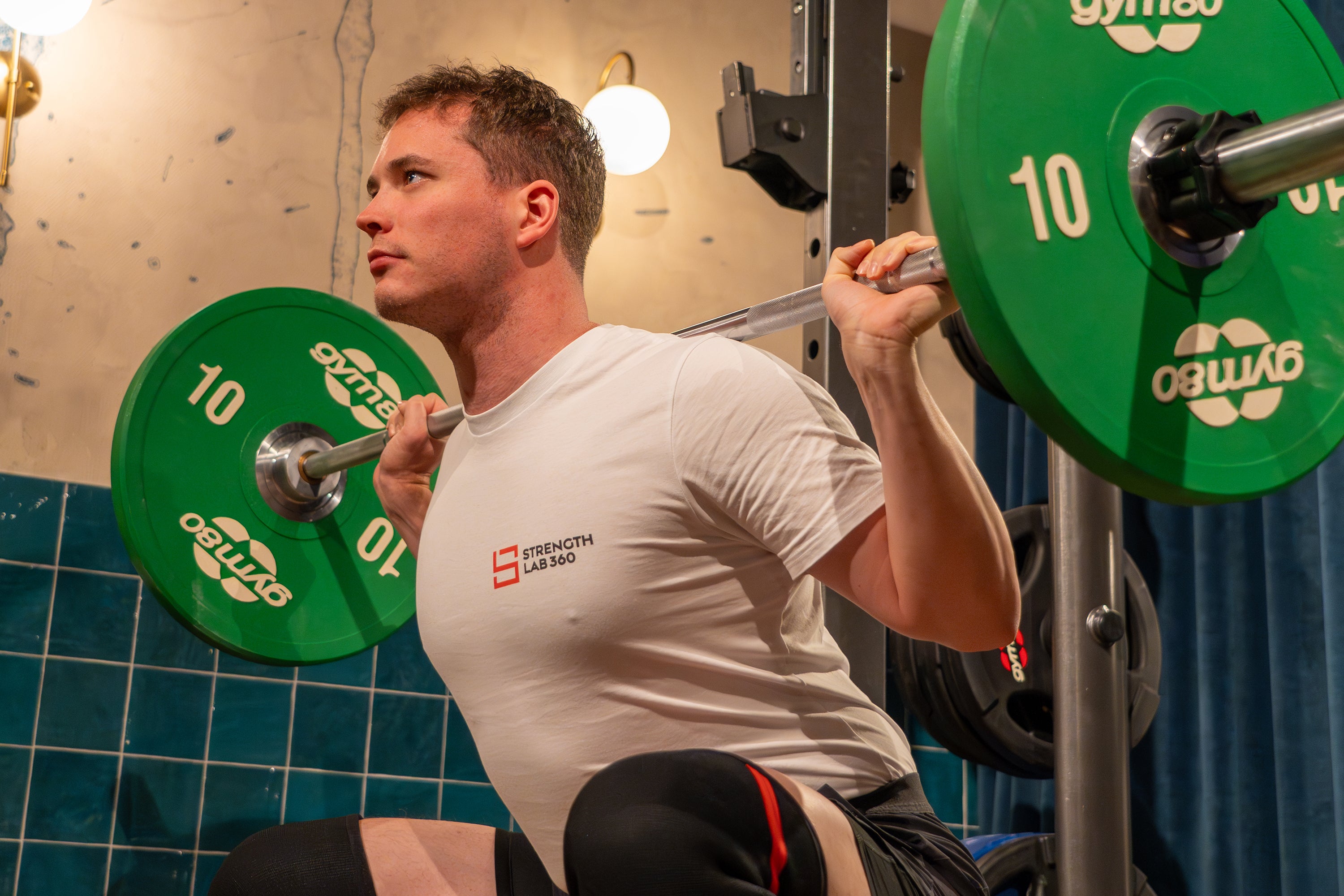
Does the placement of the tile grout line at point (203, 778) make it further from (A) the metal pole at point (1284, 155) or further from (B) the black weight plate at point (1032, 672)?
(A) the metal pole at point (1284, 155)

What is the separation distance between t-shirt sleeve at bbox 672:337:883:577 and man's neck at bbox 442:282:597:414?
344 mm

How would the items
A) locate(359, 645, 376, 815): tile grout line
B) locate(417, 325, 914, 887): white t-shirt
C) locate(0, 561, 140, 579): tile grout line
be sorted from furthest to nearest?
locate(359, 645, 376, 815): tile grout line → locate(0, 561, 140, 579): tile grout line → locate(417, 325, 914, 887): white t-shirt

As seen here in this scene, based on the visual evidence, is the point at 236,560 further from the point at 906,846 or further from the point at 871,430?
the point at 906,846

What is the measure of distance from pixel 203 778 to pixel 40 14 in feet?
5.70

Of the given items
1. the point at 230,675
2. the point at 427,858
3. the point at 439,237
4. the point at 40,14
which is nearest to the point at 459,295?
the point at 439,237

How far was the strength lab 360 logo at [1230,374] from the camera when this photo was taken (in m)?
0.96

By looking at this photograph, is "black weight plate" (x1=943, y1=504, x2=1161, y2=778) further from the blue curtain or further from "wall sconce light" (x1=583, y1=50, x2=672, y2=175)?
"wall sconce light" (x1=583, y1=50, x2=672, y2=175)

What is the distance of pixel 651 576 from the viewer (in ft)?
3.99

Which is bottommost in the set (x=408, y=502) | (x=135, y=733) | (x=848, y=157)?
(x=135, y=733)

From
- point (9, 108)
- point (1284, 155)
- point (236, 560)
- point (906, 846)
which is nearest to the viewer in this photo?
point (1284, 155)

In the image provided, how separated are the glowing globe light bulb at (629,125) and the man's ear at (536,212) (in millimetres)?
1571

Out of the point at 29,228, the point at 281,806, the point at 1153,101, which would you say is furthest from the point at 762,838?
the point at 29,228

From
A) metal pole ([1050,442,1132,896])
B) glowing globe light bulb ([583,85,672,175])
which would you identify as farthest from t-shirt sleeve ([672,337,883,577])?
glowing globe light bulb ([583,85,672,175])

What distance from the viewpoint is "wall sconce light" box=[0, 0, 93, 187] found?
2707 mm
